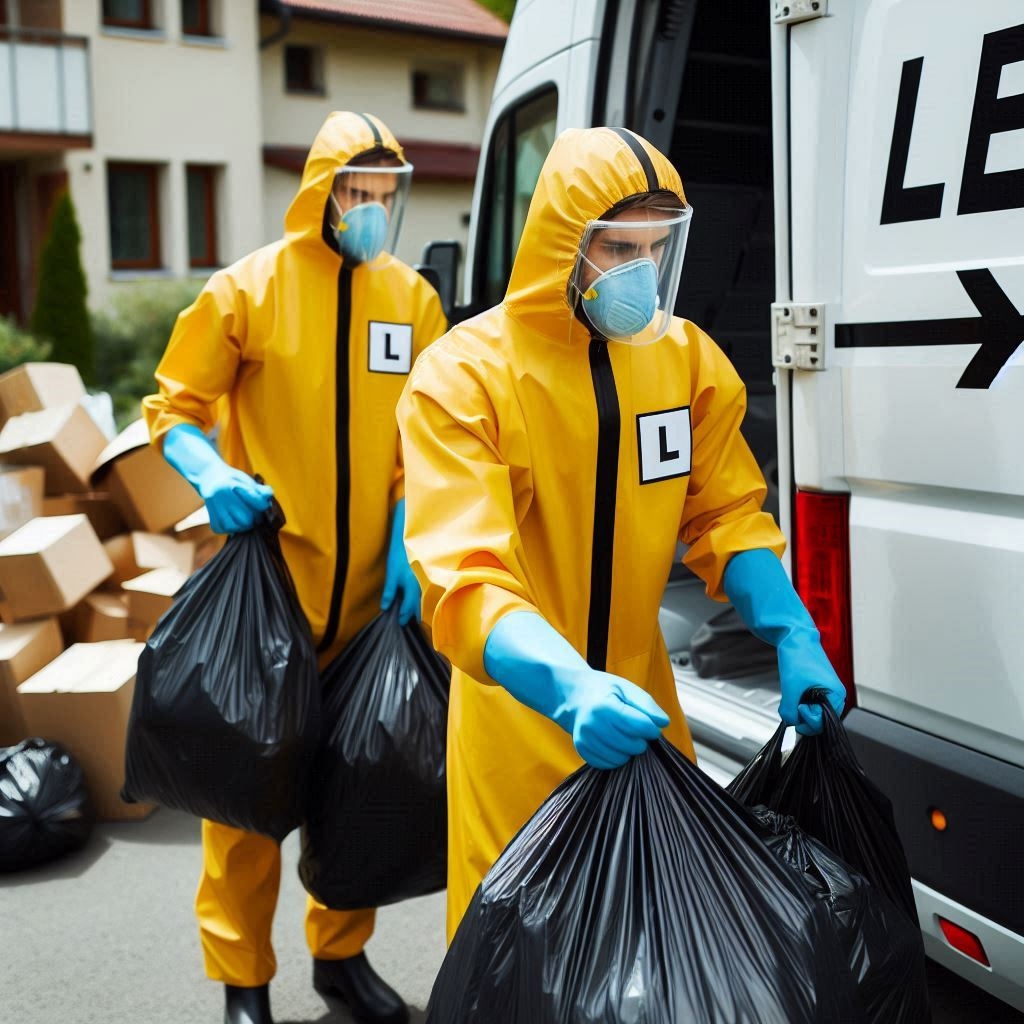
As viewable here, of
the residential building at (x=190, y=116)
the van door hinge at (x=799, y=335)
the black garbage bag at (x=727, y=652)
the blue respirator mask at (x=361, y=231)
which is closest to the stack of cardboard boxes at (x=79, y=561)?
the blue respirator mask at (x=361, y=231)

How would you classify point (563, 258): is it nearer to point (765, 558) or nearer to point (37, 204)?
point (765, 558)

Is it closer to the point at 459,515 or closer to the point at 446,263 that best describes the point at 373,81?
the point at 446,263

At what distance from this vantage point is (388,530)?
2.97m

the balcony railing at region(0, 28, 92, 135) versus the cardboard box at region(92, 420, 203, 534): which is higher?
the balcony railing at region(0, 28, 92, 135)

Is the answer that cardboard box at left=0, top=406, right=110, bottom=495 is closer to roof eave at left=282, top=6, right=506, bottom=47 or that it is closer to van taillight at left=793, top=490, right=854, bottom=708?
van taillight at left=793, top=490, right=854, bottom=708

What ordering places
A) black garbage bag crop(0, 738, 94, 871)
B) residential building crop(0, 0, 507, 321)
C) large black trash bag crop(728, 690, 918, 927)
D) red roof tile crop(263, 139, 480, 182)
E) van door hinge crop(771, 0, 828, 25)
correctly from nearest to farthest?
large black trash bag crop(728, 690, 918, 927) → van door hinge crop(771, 0, 828, 25) → black garbage bag crop(0, 738, 94, 871) → residential building crop(0, 0, 507, 321) → red roof tile crop(263, 139, 480, 182)

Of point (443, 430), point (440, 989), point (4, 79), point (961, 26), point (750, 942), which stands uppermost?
point (4, 79)

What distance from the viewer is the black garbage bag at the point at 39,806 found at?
12.4 feet

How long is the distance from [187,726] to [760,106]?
7.97ft

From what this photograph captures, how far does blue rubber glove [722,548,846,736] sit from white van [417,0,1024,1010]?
1.09 ft

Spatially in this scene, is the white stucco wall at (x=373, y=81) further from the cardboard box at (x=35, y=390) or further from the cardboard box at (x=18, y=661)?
the cardboard box at (x=18, y=661)

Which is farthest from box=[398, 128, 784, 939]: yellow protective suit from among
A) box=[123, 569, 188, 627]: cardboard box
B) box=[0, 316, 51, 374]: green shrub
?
box=[0, 316, 51, 374]: green shrub

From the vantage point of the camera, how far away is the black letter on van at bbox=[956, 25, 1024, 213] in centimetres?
195

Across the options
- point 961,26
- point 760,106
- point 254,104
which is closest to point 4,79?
point 254,104
